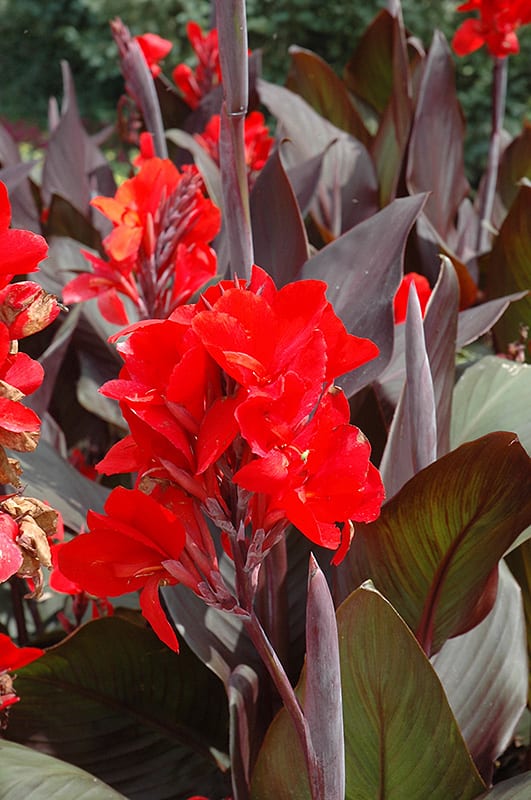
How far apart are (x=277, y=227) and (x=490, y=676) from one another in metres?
0.48

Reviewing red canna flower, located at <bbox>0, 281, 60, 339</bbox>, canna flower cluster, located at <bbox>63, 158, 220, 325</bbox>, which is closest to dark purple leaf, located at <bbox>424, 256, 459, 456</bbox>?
canna flower cluster, located at <bbox>63, 158, 220, 325</bbox>

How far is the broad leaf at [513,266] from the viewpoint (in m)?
1.13

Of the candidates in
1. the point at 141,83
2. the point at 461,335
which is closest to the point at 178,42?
the point at 141,83

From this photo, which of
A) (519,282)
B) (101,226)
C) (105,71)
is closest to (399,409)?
(519,282)

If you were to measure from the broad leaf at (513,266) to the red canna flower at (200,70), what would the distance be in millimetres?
694

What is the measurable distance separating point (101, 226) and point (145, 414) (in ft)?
3.70

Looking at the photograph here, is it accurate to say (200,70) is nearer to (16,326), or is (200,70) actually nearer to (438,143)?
(438,143)

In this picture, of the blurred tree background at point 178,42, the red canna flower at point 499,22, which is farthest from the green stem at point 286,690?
the blurred tree background at point 178,42

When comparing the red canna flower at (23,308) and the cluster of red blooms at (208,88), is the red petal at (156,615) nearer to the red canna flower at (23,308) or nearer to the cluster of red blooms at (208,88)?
the red canna flower at (23,308)

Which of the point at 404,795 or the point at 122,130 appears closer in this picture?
the point at 404,795

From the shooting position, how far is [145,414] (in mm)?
462

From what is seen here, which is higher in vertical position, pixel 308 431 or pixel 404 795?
pixel 308 431

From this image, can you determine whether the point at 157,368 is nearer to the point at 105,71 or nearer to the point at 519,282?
the point at 519,282

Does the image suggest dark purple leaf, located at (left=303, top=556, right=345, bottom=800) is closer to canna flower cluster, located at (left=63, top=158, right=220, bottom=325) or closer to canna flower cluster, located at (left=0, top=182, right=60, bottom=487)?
canna flower cluster, located at (left=0, top=182, right=60, bottom=487)
